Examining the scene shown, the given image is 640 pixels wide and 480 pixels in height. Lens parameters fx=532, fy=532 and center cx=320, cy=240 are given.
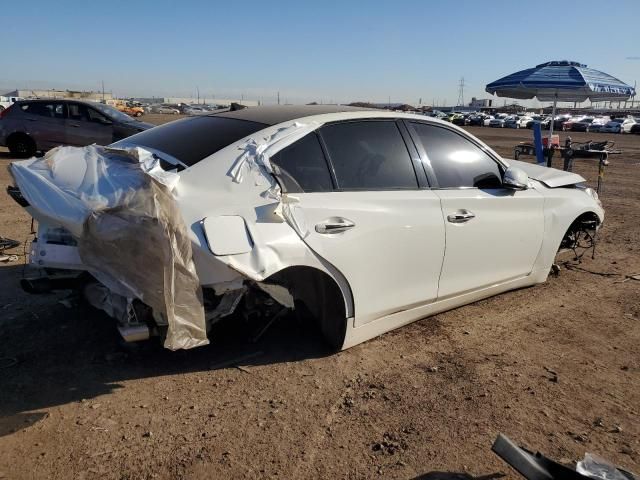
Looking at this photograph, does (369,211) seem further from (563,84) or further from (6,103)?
(6,103)

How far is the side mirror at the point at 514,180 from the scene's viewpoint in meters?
4.14

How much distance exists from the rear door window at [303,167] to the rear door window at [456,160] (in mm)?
949

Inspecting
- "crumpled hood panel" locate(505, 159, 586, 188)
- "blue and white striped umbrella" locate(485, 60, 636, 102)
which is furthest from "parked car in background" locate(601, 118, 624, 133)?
"crumpled hood panel" locate(505, 159, 586, 188)

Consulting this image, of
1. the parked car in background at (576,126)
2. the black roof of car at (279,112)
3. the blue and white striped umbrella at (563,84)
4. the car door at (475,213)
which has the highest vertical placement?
the blue and white striped umbrella at (563,84)

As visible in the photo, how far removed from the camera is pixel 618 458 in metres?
2.60

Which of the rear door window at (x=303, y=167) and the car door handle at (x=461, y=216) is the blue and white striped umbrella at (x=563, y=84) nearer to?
the car door handle at (x=461, y=216)

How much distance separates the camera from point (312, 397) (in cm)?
309

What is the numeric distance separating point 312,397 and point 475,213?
1.85 meters

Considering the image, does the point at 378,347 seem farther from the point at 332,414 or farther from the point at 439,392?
the point at 332,414

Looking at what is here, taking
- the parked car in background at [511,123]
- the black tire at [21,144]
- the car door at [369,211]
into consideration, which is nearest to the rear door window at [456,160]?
the car door at [369,211]

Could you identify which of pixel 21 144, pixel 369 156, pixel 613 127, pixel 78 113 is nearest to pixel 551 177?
pixel 369 156

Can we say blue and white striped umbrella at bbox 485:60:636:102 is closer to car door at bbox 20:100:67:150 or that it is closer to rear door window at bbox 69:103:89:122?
rear door window at bbox 69:103:89:122

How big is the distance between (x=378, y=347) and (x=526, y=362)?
3.26ft

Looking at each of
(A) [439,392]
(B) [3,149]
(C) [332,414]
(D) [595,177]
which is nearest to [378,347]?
(A) [439,392]
